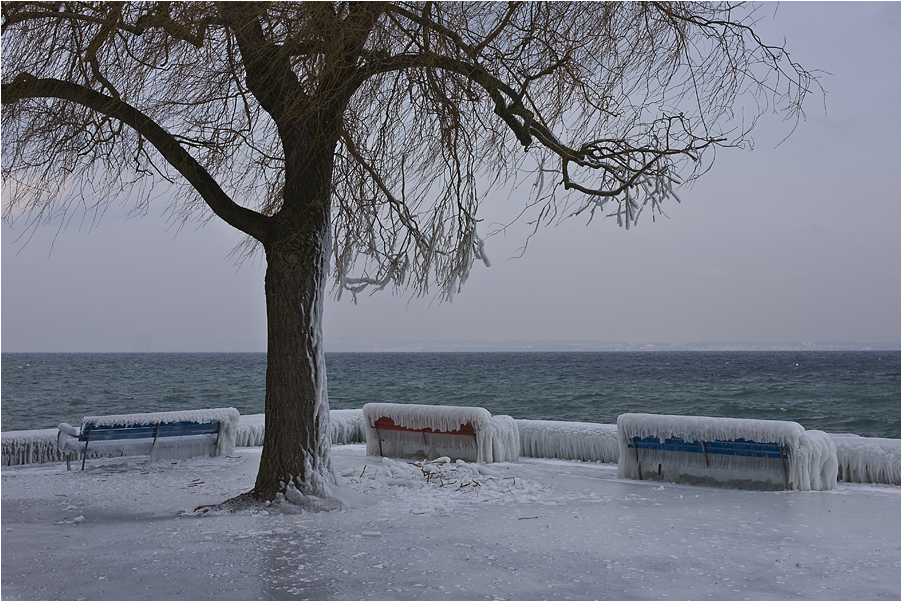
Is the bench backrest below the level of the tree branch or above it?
below

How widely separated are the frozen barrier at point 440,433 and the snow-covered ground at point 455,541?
42.0 inches

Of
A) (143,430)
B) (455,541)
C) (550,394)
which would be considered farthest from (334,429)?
(550,394)

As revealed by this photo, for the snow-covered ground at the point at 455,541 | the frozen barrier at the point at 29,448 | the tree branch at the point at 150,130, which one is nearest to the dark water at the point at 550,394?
the frozen barrier at the point at 29,448

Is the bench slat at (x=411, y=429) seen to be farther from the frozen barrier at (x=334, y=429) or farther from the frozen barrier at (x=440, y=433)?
the frozen barrier at (x=334, y=429)

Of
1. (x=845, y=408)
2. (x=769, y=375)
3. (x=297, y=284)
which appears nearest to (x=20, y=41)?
(x=297, y=284)

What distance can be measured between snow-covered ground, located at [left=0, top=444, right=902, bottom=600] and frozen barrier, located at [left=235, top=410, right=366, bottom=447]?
2803 mm

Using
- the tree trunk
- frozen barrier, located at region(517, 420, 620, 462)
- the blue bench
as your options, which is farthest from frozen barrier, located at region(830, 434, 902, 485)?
the tree trunk

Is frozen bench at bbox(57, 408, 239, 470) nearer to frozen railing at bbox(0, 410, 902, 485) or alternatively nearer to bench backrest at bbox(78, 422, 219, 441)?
bench backrest at bbox(78, 422, 219, 441)

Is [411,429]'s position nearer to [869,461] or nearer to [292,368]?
[292,368]

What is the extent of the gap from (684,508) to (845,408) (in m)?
31.4

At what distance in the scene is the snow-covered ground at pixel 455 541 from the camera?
407 centimetres

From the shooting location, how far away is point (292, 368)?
6.26 m

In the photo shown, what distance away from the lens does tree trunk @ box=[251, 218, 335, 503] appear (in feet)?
20.6

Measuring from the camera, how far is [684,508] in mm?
6383
